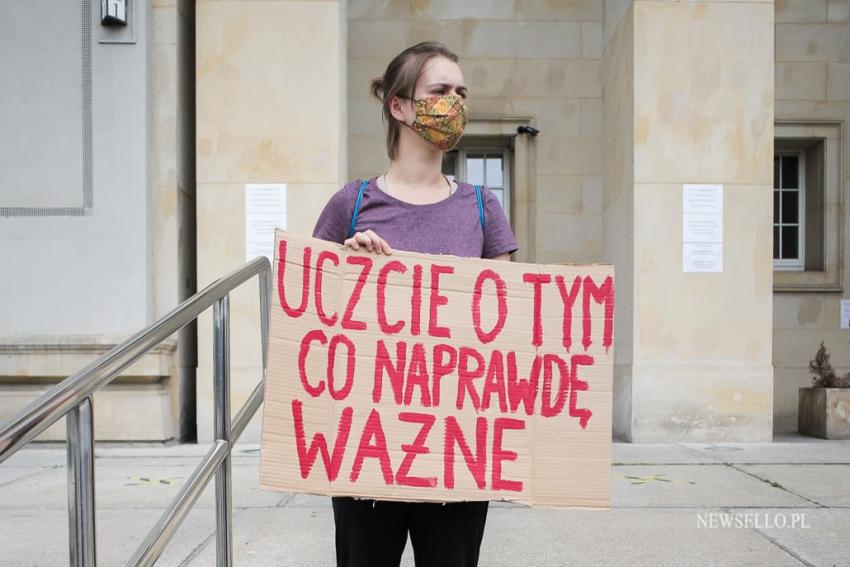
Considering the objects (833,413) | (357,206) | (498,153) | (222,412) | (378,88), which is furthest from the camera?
(498,153)

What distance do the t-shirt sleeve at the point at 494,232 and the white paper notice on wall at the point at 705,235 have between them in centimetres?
528

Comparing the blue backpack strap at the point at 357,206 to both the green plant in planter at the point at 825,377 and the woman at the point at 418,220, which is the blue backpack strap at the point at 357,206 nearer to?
the woman at the point at 418,220

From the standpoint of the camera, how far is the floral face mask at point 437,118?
1.98m

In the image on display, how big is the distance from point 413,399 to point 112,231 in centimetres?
544

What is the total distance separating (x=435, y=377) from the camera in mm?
1941

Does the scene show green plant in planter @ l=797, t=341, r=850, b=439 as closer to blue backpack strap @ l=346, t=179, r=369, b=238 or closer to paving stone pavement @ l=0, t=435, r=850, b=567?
paving stone pavement @ l=0, t=435, r=850, b=567

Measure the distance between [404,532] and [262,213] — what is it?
5195mm

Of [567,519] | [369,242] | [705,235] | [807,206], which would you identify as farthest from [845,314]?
[369,242]

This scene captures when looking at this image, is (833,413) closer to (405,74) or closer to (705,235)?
(705,235)

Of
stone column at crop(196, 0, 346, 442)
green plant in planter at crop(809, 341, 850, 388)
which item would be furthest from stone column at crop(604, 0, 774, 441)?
stone column at crop(196, 0, 346, 442)

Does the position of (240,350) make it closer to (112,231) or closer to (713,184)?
(112,231)

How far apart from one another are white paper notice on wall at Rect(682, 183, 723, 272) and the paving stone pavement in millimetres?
1753

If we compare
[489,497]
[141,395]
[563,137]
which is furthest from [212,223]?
[489,497]

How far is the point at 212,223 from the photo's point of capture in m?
6.85
